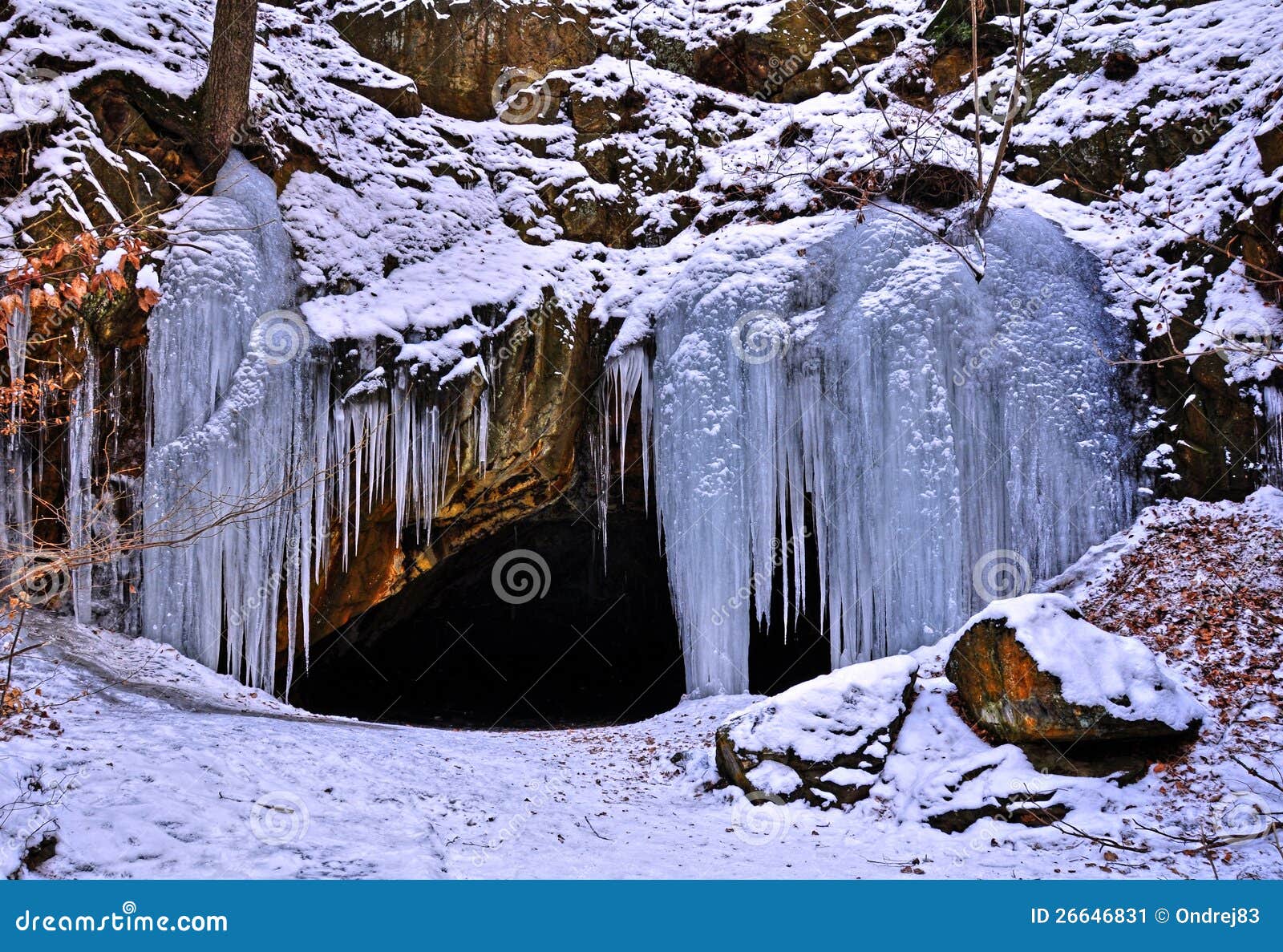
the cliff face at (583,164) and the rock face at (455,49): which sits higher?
the rock face at (455,49)

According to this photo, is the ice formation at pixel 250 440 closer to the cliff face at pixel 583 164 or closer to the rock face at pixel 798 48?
the cliff face at pixel 583 164

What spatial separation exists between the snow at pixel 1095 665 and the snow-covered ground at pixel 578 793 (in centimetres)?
34

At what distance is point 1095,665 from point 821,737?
68.6 inches

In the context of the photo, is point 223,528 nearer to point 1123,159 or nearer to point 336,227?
point 336,227

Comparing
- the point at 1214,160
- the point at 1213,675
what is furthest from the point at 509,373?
the point at 1214,160

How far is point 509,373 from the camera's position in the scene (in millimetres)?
9625

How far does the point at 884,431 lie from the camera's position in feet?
29.2

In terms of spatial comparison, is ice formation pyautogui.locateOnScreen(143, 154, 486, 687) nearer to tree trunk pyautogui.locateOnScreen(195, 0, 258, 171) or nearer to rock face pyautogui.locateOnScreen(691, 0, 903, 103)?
tree trunk pyautogui.locateOnScreen(195, 0, 258, 171)

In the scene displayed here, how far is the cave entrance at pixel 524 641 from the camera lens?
12172mm

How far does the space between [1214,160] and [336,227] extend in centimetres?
911

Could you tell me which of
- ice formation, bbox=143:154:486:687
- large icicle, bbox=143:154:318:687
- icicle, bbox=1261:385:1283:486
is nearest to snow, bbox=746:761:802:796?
ice formation, bbox=143:154:486:687

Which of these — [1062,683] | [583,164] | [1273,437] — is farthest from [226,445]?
[1273,437]

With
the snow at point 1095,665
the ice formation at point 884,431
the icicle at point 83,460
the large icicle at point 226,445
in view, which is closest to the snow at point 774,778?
the snow at point 1095,665

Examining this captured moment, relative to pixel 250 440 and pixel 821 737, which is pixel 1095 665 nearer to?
pixel 821 737
